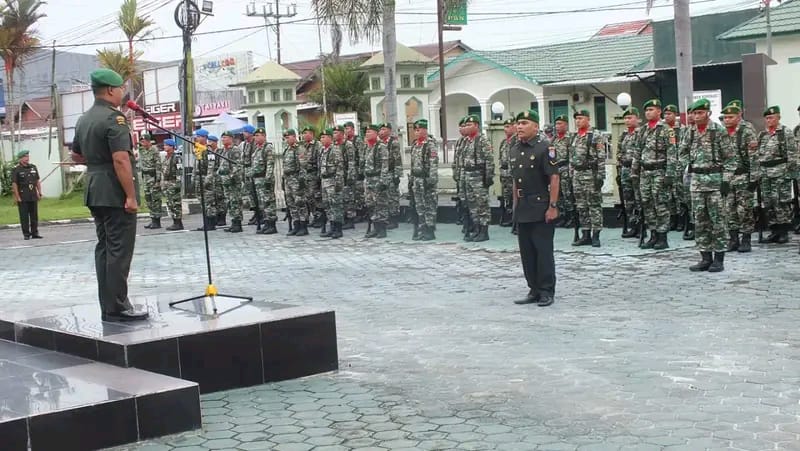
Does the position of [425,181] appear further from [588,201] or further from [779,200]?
[779,200]

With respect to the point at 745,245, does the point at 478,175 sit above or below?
above

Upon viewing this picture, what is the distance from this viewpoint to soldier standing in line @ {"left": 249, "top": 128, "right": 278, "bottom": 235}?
18219 mm

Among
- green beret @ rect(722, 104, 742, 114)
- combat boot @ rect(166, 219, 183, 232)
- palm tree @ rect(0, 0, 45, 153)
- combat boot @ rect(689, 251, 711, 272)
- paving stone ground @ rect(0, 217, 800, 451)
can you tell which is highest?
palm tree @ rect(0, 0, 45, 153)

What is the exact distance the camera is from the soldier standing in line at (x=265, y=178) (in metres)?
18.2

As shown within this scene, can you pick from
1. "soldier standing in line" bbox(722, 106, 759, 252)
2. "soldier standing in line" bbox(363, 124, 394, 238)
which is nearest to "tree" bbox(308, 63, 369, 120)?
"soldier standing in line" bbox(363, 124, 394, 238)

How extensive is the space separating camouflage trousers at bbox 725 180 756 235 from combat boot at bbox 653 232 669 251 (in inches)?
38.7

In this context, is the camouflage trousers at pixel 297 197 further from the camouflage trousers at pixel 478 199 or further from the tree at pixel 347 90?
the tree at pixel 347 90

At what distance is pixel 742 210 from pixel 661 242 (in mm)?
1246

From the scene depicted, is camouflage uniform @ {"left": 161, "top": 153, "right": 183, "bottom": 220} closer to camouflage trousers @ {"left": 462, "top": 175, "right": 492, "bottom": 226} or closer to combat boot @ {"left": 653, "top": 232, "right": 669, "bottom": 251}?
camouflage trousers @ {"left": 462, "top": 175, "right": 492, "bottom": 226}

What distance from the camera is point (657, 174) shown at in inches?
502

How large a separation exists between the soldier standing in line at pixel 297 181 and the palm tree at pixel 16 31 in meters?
25.5

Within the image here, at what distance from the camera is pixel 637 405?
5.61 m

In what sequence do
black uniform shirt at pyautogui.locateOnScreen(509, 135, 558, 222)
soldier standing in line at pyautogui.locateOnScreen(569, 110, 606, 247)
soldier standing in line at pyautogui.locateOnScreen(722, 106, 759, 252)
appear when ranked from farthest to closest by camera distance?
soldier standing in line at pyautogui.locateOnScreen(569, 110, 606, 247) → soldier standing in line at pyautogui.locateOnScreen(722, 106, 759, 252) → black uniform shirt at pyautogui.locateOnScreen(509, 135, 558, 222)

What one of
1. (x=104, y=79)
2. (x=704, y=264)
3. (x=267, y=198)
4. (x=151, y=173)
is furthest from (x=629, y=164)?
(x=151, y=173)
